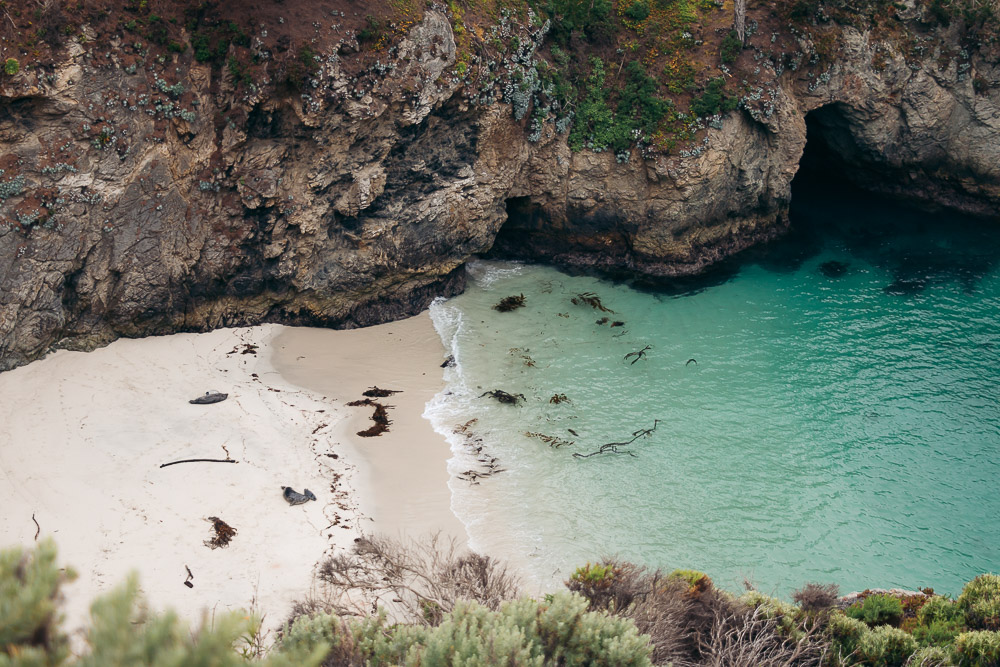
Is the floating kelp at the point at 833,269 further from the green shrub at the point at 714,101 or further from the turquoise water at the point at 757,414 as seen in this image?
the green shrub at the point at 714,101

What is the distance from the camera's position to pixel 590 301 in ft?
92.9

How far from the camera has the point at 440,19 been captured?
2444cm

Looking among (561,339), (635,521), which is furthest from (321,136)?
(635,521)

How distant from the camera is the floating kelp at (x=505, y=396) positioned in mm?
22875

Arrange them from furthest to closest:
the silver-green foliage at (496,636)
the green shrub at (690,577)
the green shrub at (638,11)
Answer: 1. the green shrub at (638,11)
2. the green shrub at (690,577)
3. the silver-green foliage at (496,636)

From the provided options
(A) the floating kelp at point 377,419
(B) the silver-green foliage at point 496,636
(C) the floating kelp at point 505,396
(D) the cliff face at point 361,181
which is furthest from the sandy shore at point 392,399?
(B) the silver-green foliage at point 496,636

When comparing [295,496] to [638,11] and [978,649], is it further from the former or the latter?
[638,11]

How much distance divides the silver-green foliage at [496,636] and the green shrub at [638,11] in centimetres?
2632

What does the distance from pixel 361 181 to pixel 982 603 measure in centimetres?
2124

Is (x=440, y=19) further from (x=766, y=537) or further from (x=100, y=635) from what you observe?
(x=100, y=635)

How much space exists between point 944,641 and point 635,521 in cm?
732

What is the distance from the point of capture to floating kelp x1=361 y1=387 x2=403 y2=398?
74.9 feet

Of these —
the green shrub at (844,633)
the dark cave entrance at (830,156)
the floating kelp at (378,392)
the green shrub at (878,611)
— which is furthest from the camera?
the dark cave entrance at (830,156)

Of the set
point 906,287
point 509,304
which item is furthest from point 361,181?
point 906,287
